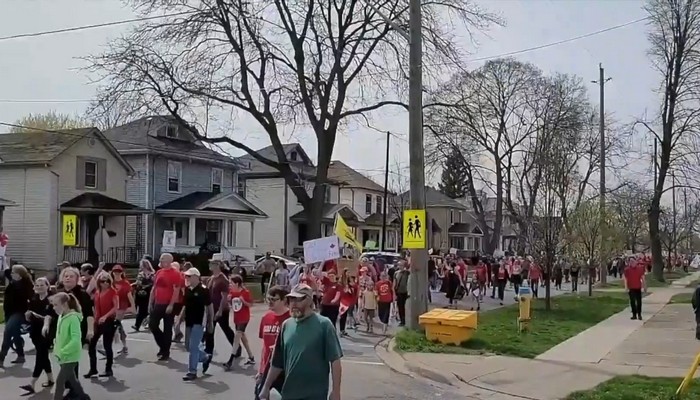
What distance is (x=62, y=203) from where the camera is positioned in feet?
127

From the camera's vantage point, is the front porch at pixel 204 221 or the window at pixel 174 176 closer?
the front porch at pixel 204 221

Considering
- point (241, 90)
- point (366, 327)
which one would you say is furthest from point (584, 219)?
point (366, 327)

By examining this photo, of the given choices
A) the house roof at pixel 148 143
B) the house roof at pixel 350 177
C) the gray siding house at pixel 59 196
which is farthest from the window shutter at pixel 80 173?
the house roof at pixel 350 177

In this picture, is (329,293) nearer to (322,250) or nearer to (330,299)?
(330,299)

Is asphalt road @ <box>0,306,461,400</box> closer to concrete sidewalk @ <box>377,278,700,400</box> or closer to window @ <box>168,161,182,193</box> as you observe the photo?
concrete sidewalk @ <box>377,278,700,400</box>

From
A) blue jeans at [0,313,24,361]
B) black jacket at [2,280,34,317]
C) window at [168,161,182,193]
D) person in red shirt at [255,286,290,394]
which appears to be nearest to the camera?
person in red shirt at [255,286,290,394]

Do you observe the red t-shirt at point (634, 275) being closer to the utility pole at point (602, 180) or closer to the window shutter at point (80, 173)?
the utility pole at point (602, 180)

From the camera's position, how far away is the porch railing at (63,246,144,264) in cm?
3915

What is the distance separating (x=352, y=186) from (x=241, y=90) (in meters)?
32.5

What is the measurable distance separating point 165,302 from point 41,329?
2792 millimetres

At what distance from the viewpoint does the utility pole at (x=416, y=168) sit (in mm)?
18078

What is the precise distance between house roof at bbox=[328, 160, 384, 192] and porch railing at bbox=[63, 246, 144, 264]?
27.5 metres

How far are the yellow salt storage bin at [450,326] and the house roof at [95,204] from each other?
82.6 feet

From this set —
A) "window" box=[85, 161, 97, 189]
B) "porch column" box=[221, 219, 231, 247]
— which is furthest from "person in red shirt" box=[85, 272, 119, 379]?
"porch column" box=[221, 219, 231, 247]
